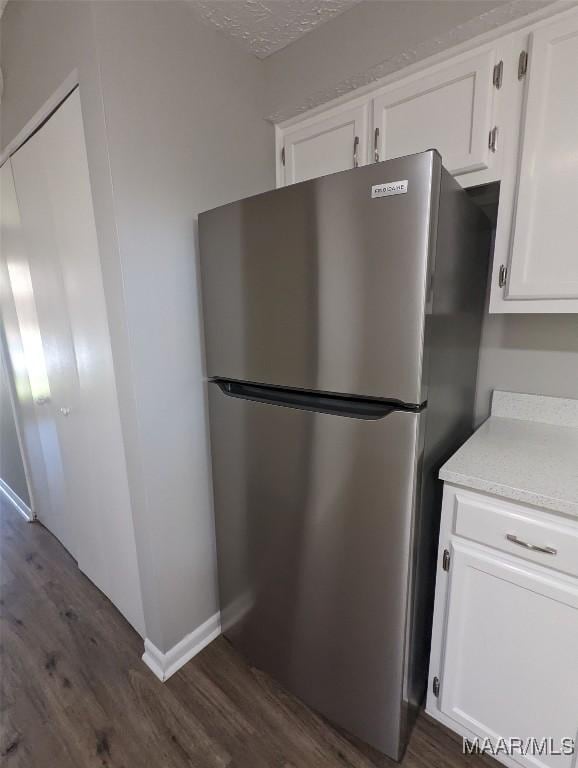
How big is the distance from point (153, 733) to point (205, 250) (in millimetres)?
1628

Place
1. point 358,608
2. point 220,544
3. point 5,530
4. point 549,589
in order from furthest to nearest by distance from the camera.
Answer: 1. point 5,530
2. point 220,544
3. point 358,608
4. point 549,589

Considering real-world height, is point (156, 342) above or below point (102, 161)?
below

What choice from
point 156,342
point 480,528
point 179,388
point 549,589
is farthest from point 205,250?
point 549,589

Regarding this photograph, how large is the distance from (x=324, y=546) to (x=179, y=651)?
2.88 feet

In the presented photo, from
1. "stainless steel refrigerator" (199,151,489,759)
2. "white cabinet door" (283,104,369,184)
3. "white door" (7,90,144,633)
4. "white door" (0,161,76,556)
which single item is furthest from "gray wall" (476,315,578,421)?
"white door" (0,161,76,556)

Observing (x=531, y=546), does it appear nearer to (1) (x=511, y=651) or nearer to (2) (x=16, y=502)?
(1) (x=511, y=651)

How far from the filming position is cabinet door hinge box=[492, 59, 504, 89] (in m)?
1.05

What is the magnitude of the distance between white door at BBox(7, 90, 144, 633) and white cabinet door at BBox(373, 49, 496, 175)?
101 cm

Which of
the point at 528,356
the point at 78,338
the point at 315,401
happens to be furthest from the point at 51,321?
the point at 528,356

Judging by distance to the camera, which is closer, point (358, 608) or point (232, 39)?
point (358, 608)

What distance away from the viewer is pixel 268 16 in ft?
4.16

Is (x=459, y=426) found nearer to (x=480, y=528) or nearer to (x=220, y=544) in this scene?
(x=480, y=528)

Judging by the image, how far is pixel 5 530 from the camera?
2.40m

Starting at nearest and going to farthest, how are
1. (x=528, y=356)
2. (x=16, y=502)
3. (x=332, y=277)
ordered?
(x=332, y=277)
(x=528, y=356)
(x=16, y=502)
